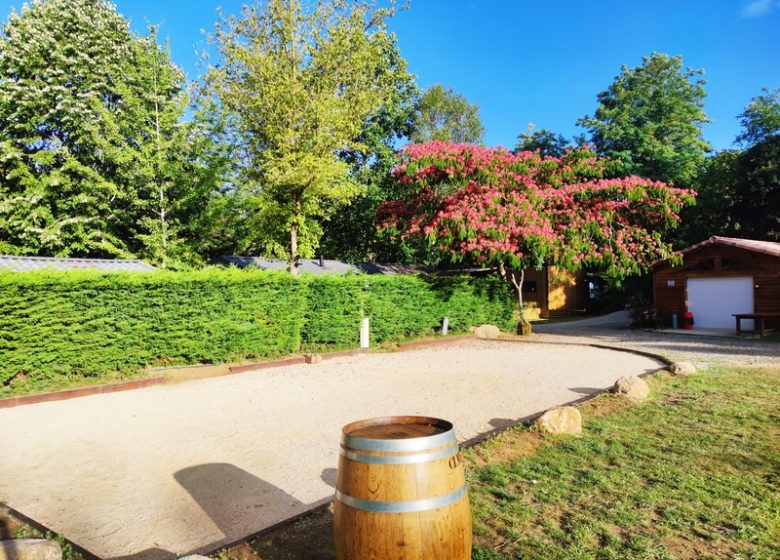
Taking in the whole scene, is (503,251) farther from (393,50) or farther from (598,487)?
(393,50)

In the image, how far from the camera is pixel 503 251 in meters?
15.7

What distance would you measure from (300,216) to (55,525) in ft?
43.8

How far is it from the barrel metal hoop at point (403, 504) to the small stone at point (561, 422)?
11.4ft

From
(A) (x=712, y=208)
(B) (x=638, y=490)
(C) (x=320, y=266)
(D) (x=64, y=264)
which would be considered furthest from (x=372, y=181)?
(B) (x=638, y=490)

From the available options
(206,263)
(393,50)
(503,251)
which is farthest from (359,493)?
(393,50)

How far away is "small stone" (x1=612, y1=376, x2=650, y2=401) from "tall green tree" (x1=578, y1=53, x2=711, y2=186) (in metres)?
20.2

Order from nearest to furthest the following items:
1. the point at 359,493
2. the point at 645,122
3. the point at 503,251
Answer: the point at 359,493
the point at 503,251
the point at 645,122

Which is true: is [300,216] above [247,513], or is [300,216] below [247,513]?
above

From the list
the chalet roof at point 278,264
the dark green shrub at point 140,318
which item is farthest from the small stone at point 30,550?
the chalet roof at point 278,264

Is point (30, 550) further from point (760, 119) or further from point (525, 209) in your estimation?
point (760, 119)

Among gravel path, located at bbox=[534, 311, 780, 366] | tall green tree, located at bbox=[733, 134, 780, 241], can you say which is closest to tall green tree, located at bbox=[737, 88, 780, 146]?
tall green tree, located at bbox=[733, 134, 780, 241]

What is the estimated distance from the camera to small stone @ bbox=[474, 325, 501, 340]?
1778 cm

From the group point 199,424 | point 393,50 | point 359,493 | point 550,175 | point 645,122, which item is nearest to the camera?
point 359,493

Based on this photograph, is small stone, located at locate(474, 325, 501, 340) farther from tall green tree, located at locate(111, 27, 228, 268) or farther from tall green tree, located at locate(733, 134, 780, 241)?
tall green tree, located at locate(733, 134, 780, 241)
